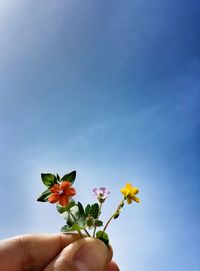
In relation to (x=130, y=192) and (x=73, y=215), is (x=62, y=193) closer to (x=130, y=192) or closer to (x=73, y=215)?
(x=73, y=215)

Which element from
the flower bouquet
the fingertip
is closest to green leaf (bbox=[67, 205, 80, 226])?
the flower bouquet

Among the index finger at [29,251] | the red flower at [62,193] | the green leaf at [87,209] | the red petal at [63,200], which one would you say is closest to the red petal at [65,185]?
the red flower at [62,193]

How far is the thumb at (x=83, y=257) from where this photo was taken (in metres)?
3.54

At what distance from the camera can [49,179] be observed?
4.02 metres

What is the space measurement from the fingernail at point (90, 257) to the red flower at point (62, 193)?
541mm

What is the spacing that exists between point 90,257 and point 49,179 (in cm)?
103

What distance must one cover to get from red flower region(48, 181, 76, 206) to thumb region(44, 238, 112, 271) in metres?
0.49

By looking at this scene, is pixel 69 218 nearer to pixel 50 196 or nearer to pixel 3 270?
pixel 50 196

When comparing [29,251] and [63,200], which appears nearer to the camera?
[63,200]

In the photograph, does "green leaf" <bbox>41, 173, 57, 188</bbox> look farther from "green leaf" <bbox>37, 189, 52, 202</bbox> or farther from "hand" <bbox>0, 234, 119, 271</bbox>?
"hand" <bbox>0, 234, 119, 271</bbox>

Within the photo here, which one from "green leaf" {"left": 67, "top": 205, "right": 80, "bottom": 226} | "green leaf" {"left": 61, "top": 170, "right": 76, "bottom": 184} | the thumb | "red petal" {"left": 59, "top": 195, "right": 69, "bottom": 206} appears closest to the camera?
the thumb

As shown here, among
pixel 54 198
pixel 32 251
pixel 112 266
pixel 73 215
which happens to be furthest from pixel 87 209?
pixel 32 251

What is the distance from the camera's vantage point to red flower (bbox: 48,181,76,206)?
12.3 feet

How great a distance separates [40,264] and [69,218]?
1.14m
